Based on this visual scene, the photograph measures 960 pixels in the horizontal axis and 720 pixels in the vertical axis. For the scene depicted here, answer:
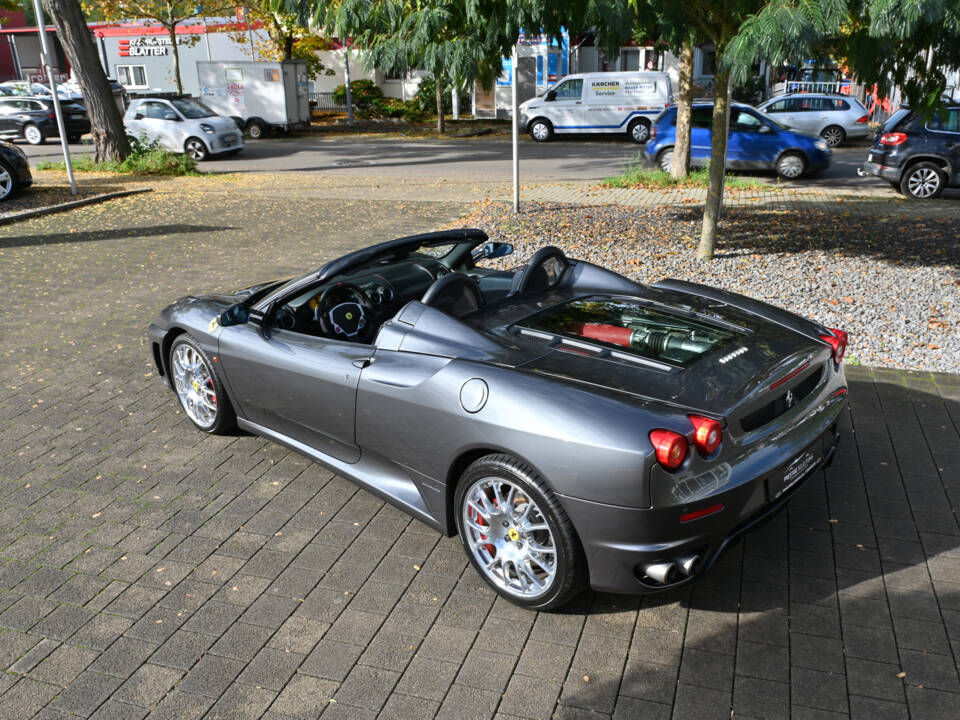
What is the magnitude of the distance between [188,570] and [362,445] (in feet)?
3.38

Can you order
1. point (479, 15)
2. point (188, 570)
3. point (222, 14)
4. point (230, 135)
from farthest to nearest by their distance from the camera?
point (222, 14) → point (230, 135) → point (479, 15) → point (188, 570)

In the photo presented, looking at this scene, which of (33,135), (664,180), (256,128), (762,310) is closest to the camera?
(762,310)

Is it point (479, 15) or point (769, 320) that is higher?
point (479, 15)

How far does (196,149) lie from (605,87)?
1200cm

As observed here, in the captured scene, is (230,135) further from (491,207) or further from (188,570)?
(188,570)

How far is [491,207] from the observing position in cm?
1392

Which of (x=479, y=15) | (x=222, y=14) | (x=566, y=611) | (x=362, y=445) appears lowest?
(x=566, y=611)

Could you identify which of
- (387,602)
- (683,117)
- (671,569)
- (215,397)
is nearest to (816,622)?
(671,569)

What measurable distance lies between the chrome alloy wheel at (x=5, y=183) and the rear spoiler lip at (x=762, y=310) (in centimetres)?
1464

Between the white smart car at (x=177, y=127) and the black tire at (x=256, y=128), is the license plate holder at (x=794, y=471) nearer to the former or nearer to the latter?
the white smart car at (x=177, y=127)

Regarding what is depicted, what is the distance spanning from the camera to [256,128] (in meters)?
28.3

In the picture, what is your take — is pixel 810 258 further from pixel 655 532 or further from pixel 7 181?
pixel 7 181

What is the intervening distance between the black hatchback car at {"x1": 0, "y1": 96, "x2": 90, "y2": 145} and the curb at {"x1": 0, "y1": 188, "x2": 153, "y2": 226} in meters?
11.8

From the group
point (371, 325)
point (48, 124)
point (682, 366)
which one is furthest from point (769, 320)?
point (48, 124)
